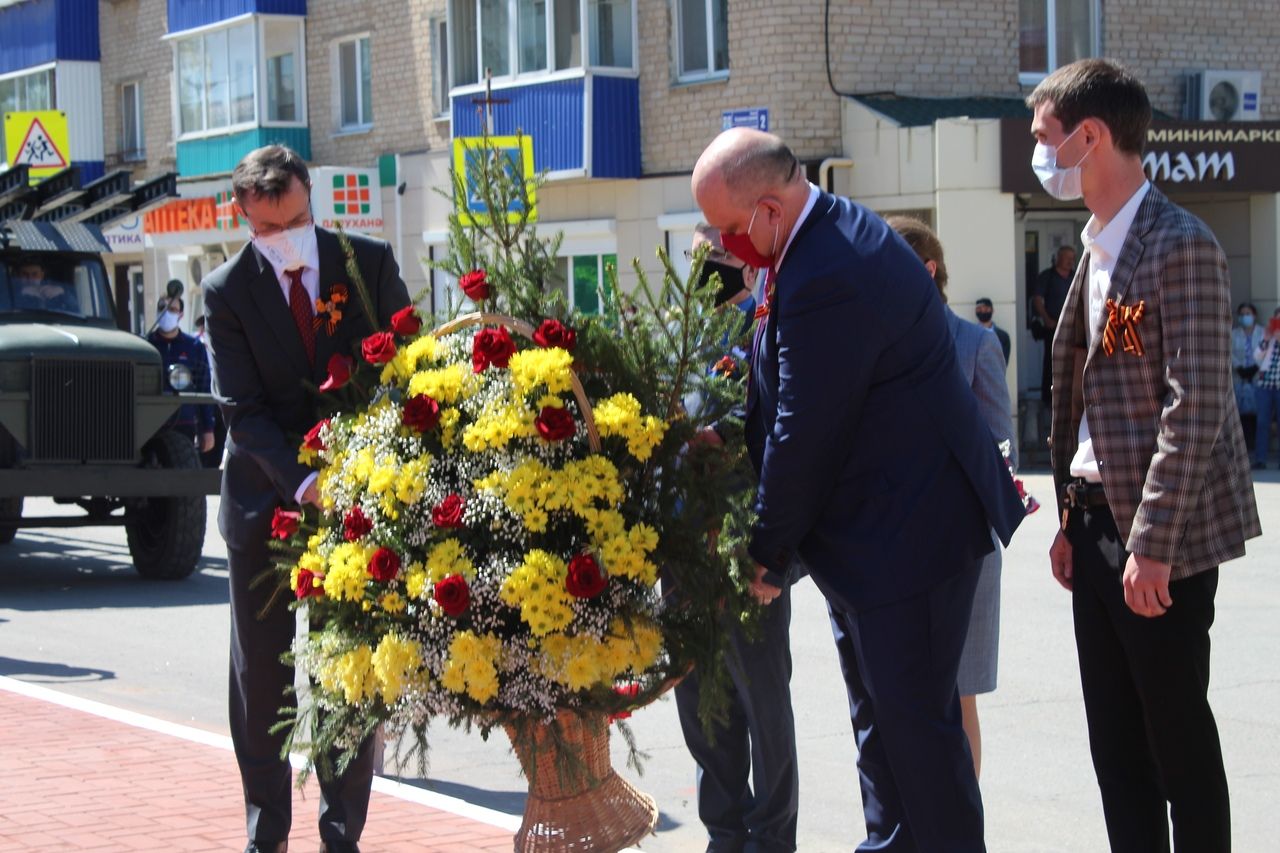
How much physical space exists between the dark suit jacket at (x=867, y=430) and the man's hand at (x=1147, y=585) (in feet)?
1.08

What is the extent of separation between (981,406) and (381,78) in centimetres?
2337

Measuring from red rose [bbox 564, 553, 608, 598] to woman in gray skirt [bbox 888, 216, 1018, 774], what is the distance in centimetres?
167

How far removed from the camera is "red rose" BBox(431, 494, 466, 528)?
4152 millimetres

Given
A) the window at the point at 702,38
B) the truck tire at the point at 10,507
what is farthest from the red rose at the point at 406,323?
the window at the point at 702,38

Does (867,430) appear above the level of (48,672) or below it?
above

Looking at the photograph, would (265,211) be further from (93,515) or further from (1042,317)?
(1042,317)

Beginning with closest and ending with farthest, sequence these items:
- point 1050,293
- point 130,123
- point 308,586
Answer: point 308,586 → point 1050,293 → point 130,123

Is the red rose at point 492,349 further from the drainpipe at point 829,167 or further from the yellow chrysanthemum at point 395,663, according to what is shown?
the drainpipe at point 829,167

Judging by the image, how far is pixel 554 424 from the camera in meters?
4.17

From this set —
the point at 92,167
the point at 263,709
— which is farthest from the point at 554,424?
the point at 92,167

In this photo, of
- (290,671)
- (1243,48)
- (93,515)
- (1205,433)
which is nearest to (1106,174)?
(1205,433)

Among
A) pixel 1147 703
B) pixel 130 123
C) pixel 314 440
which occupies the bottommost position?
pixel 1147 703

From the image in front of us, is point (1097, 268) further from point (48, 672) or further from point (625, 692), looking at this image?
point (48, 672)

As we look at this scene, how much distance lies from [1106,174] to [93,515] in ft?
35.4
